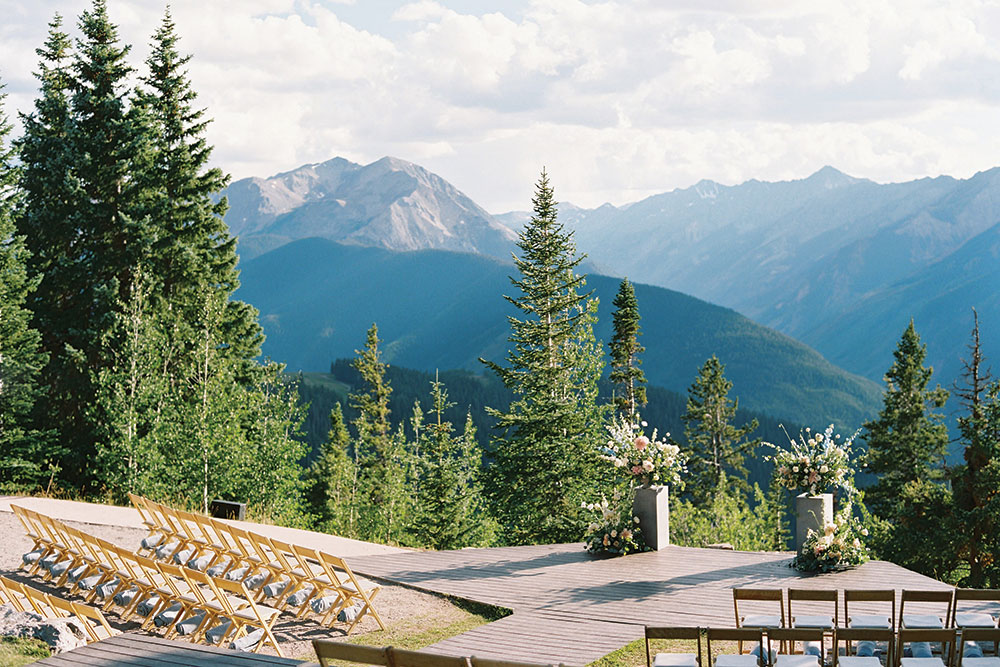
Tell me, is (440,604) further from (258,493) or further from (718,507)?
(718,507)

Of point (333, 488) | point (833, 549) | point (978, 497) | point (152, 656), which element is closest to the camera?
point (152, 656)

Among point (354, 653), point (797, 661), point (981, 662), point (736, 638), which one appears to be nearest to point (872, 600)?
point (981, 662)

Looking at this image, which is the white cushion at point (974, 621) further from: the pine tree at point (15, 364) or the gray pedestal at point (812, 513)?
the pine tree at point (15, 364)

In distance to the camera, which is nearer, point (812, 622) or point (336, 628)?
point (812, 622)

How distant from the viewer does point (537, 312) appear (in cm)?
2834

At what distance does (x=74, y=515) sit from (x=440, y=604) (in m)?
9.11

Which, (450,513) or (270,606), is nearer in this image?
(270,606)

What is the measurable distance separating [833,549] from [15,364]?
21060mm

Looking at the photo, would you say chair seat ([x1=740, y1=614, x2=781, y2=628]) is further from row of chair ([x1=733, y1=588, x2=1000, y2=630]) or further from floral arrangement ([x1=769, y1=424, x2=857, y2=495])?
floral arrangement ([x1=769, y1=424, x2=857, y2=495])

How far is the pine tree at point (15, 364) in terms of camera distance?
23.9m

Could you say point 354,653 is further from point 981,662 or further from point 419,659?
point 981,662

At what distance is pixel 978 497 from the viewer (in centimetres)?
3528

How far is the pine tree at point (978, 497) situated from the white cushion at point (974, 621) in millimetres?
28639

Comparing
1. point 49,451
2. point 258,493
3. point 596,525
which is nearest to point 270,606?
point 596,525
